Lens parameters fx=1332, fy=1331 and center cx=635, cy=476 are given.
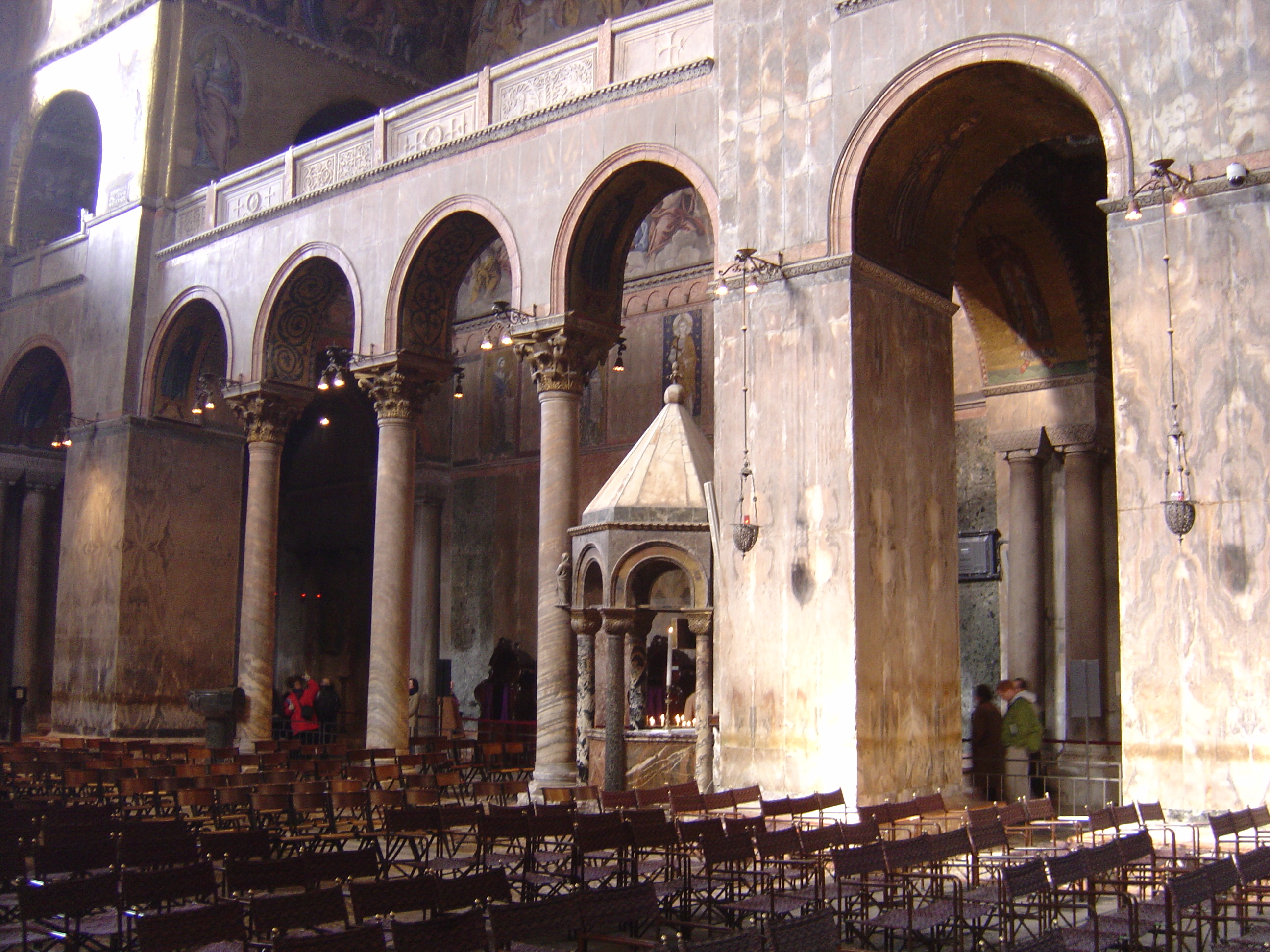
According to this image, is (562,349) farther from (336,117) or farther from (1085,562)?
(336,117)

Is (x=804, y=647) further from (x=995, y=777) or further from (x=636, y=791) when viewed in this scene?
(x=995, y=777)

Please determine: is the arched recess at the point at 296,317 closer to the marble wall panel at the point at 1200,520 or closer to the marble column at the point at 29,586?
the marble column at the point at 29,586

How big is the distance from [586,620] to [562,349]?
3.06m

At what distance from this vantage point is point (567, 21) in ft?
71.2

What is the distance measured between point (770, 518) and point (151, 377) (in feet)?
39.3

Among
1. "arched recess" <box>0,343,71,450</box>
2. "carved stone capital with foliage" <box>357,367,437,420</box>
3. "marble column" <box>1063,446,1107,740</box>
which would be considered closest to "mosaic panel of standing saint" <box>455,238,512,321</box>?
"arched recess" <box>0,343,71,450</box>

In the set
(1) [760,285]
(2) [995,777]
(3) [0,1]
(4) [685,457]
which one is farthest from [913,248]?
(3) [0,1]

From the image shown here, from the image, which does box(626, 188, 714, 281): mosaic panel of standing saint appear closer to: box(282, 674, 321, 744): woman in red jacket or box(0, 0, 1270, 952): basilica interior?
box(0, 0, 1270, 952): basilica interior

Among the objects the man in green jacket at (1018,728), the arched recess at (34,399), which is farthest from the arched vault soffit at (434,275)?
the arched recess at (34,399)

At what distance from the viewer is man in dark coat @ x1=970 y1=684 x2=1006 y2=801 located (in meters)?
12.3

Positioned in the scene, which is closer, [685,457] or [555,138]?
[685,457]

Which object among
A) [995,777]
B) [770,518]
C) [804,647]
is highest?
[770,518]

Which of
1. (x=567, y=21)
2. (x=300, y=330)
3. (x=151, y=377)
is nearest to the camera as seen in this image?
(x=300, y=330)

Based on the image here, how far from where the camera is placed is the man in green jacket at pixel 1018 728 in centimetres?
1212
